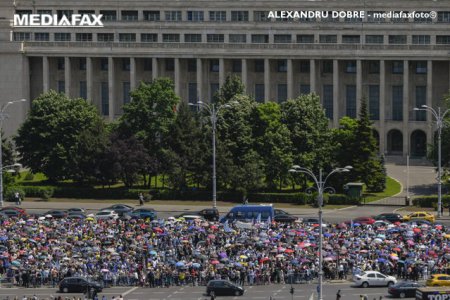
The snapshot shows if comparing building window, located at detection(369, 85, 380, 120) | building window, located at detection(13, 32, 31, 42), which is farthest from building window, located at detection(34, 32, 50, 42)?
building window, located at detection(369, 85, 380, 120)

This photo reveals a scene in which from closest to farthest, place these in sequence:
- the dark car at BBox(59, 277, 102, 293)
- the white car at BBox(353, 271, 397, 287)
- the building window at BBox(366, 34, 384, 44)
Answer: the dark car at BBox(59, 277, 102, 293), the white car at BBox(353, 271, 397, 287), the building window at BBox(366, 34, 384, 44)

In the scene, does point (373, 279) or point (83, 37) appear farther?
point (83, 37)

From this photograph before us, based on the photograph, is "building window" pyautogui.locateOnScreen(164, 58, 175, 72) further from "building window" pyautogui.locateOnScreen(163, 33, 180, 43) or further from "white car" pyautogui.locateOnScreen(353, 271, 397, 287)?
"white car" pyautogui.locateOnScreen(353, 271, 397, 287)

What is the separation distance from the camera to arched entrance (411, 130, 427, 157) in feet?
598

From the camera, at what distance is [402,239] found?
336 feet

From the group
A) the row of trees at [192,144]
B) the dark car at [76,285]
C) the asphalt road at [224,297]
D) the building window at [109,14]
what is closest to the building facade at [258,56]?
the building window at [109,14]

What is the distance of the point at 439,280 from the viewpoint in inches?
3524

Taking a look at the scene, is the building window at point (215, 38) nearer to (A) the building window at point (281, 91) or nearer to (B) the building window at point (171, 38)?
(B) the building window at point (171, 38)

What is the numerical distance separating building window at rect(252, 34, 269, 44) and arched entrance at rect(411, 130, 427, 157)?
89.3ft

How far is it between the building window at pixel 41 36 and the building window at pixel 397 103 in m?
55.5

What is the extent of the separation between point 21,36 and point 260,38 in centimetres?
3782

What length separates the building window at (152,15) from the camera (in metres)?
197

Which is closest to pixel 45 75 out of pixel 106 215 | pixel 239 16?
pixel 239 16

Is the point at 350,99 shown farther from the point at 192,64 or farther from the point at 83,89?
the point at 83,89
